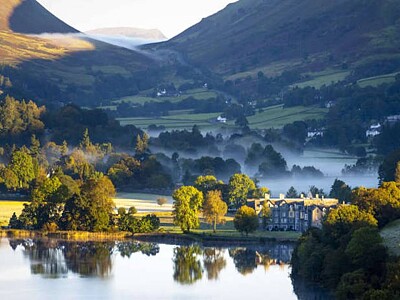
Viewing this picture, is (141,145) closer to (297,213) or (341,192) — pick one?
(341,192)

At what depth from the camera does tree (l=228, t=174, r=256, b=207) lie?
8994 centimetres

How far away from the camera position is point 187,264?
215ft

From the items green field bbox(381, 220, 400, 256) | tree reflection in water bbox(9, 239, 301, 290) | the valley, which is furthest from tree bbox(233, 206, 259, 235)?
green field bbox(381, 220, 400, 256)

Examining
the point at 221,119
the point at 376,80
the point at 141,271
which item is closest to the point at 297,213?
the point at 141,271

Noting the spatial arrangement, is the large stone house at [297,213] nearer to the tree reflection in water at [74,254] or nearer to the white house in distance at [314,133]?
the tree reflection in water at [74,254]

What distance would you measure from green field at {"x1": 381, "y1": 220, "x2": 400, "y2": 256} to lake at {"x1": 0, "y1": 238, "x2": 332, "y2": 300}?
3464mm

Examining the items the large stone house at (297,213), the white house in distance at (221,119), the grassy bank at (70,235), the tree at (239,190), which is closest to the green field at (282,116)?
the white house in distance at (221,119)

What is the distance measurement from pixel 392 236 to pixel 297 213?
23.7 meters

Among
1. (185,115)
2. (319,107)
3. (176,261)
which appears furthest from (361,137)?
(176,261)

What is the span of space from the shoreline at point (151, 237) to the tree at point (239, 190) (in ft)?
41.2

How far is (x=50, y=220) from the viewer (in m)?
81.1

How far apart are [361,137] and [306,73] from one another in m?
54.1

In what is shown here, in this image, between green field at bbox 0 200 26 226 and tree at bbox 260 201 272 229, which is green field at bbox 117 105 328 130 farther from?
tree at bbox 260 201 272 229

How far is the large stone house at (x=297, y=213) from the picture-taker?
80.5 meters
